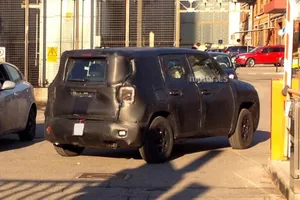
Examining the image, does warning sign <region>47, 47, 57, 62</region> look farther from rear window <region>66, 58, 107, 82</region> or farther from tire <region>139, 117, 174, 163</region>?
tire <region>139, 117, 174, 163</region>

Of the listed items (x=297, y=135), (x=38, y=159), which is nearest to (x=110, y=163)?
(x=38, y=159)

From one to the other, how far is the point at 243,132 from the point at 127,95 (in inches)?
117

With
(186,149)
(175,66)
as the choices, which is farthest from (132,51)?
(186,149)

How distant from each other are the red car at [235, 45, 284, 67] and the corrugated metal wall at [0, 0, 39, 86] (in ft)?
82.3

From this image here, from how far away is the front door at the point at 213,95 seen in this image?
1143 centimetres

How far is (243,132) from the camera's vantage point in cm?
1229

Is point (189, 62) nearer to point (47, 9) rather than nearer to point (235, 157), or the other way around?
point (235, 157)

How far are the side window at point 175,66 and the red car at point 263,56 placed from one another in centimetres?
3809

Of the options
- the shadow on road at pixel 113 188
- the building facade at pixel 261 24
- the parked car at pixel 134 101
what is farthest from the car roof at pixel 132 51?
the building facade at pixel 261 24

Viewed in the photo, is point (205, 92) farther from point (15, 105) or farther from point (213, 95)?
point (15, 105)

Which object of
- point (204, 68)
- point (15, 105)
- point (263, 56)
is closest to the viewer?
point (204, 68)

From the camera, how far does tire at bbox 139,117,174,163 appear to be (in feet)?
34.2

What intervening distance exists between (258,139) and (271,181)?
4723 mm

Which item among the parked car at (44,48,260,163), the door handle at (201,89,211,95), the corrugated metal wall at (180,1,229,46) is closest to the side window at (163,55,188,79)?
the parked car at (44,48,260,163)
